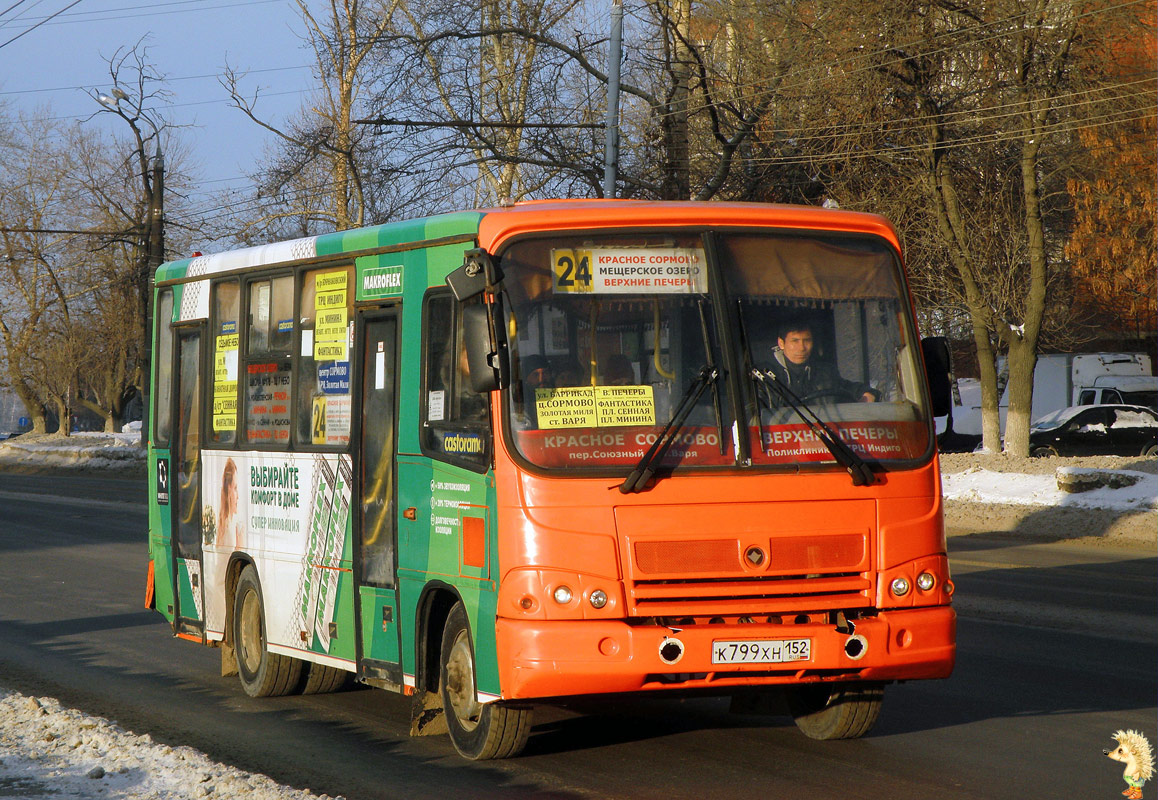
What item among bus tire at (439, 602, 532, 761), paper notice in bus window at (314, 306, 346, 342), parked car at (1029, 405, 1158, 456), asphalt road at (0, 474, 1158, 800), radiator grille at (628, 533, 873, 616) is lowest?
asphalt road at (0, 474, 1158, 800)

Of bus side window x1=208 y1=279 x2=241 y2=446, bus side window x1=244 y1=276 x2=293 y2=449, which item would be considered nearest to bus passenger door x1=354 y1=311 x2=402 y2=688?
bus side window x1=244 y1=276 x2=293 y2=449

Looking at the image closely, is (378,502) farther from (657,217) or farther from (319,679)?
(657,217)

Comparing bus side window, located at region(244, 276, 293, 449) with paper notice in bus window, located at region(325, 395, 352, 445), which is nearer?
paper notice in bus window, located at region(325, 395, 352, 445)

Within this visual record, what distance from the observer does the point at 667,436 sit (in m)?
6.36

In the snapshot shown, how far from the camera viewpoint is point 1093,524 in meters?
20.5

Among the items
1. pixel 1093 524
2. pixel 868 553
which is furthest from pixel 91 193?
pixel 868 553

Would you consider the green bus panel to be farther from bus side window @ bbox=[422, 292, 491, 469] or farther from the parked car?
the parked car

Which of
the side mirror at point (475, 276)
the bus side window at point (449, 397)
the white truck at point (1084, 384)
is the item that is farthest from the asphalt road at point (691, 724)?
the white truck at point (1084, 384)

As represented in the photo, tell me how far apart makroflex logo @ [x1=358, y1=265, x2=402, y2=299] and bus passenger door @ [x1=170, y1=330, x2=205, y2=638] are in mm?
2573

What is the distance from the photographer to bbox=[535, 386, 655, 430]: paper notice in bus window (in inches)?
252

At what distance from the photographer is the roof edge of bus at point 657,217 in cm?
663

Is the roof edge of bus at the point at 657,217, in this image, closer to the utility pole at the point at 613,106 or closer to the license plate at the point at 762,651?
the license plate at the point at 762,651

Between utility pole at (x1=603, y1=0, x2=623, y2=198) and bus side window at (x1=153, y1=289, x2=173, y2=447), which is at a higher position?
utility pole at (x1=603, y1=0, x2=623, y2=198)

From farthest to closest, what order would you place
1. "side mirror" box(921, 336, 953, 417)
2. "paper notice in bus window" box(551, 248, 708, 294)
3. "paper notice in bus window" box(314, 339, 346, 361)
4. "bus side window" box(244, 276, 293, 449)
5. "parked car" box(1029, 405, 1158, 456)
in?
"parked car" box(1029, 405, 1158, 456) → "bus side window" box(244, 276, 293, 449) → "paper notice in bus window" box(314, 339, 346, 361) → "side mirror" box(921, 336, 953, 417) → "paper notice in bus window" box(551, 248, 708, 294)
